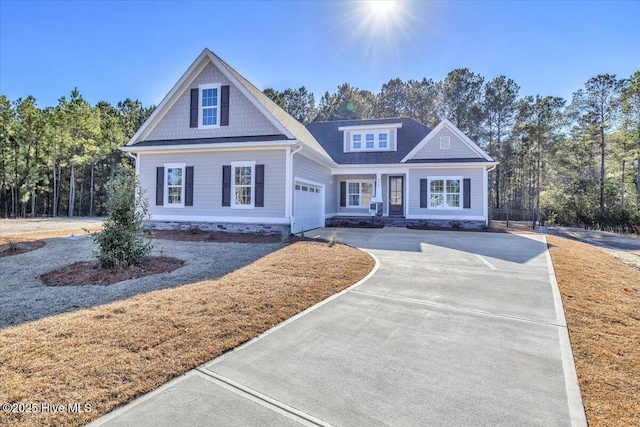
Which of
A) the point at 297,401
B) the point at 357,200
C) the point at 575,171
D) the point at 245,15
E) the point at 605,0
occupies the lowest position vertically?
the point at 297,401

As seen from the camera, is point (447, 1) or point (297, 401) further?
point (447, 1)

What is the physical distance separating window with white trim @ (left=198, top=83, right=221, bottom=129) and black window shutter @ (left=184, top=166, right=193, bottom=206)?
1996 mm

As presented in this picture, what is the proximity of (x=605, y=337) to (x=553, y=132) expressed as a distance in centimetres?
2963

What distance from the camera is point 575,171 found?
27172 mm

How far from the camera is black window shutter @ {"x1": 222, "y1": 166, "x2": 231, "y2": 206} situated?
12.9 meters

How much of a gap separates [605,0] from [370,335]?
12.4 metres

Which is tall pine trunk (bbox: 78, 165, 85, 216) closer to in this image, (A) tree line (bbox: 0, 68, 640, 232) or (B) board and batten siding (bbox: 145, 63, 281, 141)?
(A) tree line (bbox: 0, 68, 640, 232)

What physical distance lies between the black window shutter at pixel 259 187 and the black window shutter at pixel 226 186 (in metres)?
1.23

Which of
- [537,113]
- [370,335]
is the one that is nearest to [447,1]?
[370,335]

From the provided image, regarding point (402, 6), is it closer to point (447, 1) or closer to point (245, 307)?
point (447, 1)

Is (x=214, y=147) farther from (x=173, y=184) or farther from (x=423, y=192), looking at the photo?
(x=423, y=192)

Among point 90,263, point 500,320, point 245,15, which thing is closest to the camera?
point 500,320

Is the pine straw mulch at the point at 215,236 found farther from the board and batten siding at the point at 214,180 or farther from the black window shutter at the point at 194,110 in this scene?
the black window shutter at the point at 194,110

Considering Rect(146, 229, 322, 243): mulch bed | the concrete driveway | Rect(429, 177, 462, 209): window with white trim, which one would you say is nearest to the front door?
Rect(429, 177, 462, 209): window with white trim
